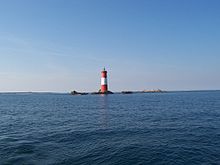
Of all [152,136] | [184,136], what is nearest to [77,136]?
[152,136]

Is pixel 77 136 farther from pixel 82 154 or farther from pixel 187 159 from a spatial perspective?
pixel 187 159

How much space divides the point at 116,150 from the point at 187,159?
5.94 m

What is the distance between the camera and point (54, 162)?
1450cm

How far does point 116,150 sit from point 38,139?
30.9ft

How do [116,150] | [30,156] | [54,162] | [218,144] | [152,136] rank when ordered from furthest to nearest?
[152,136] < [218,144] < [116,150] < [30,156] < [54,162]

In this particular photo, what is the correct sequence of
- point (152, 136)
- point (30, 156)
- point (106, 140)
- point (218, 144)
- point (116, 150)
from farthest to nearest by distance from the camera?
point (152, 136), point (106, 140), point (218, 144), point (116, 150), point (30, 156)

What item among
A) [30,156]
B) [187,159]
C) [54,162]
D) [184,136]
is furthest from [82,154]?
[184,136]

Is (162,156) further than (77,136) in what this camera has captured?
No

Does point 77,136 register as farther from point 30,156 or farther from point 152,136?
point 152,136

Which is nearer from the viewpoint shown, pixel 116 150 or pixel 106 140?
pixel 116 150

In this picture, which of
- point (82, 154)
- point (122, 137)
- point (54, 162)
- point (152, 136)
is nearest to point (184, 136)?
point (152, 136)

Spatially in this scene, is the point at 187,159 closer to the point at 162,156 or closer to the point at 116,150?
the point at 162,156

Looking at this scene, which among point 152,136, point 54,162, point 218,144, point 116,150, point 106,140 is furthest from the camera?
point 152,136

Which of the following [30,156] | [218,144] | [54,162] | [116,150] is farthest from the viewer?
[218,144]
